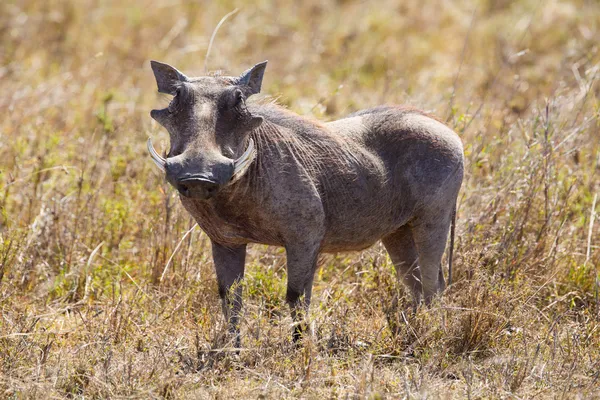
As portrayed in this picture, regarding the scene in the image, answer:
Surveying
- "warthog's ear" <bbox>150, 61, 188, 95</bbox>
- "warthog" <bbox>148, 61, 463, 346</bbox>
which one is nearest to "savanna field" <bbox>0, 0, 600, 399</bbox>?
"warthog" <bbox>148, 61, 463, 346</bbox>

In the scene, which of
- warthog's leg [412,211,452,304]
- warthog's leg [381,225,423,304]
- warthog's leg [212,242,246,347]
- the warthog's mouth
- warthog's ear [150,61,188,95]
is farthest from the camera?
warthog's leg [381,225,423,304]

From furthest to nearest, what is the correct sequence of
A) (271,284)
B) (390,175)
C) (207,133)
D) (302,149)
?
(271,284)
(390,175)
(302,149)
(207,133)

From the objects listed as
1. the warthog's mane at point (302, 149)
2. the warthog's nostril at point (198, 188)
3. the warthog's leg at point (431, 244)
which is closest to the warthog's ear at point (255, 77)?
the warthog's mane at point (302, 149)

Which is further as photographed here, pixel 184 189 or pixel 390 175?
pixel 390 175

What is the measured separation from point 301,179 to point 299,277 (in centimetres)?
47

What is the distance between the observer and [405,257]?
4859 millimetres

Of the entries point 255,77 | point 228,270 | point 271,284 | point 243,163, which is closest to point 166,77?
point 255,77

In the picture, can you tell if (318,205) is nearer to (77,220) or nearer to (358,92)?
(77,220)

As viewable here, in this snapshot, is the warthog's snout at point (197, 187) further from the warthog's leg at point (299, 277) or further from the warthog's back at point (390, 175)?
the warthog's back at point (390, 175)

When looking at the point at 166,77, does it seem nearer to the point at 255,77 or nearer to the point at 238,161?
the point at 255,77

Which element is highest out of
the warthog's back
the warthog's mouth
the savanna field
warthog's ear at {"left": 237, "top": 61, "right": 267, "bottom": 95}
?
warthog's ear at {"left": 237, "top": 61, "right": 267, "bottom": 95}

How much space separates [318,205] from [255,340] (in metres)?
0.71

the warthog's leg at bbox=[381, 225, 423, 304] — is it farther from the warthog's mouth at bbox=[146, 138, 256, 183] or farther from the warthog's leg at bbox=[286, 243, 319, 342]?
the warthog's mouth at bbox=[146, 138, 256, 183]

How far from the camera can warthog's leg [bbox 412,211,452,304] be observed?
454cm
